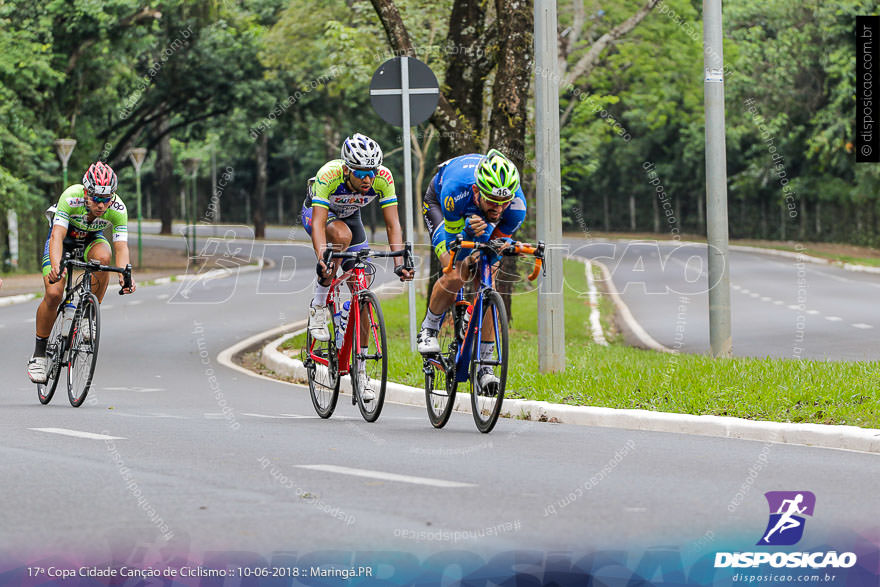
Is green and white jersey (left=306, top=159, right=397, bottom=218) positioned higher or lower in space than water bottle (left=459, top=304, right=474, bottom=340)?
higher

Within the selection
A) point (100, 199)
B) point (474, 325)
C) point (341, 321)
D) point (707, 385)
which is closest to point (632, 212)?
point (707, 385)

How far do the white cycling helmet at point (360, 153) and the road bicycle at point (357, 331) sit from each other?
63 cm

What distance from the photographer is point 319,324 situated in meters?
10.9

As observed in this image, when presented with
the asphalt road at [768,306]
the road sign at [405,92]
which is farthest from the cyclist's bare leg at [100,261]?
the asphalt road at [768,306]

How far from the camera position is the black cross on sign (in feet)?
50.8

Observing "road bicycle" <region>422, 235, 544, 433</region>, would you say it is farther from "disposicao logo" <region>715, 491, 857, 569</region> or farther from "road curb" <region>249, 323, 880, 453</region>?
"disposicao logo" <region>715, 491, 857, 569</region>

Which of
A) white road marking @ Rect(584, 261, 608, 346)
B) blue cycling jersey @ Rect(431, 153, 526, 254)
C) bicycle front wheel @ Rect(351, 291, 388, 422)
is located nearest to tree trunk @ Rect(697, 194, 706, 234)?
white road marking @ Rect(584, 261, 608, 346)

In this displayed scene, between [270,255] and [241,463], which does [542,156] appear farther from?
[270,255]

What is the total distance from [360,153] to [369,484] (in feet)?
11.1

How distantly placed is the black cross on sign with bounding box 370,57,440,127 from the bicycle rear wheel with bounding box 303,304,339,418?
16.0ft

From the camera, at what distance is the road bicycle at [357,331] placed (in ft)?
33.4

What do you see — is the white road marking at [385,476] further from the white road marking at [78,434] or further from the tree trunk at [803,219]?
the tree trunk at [803,219]

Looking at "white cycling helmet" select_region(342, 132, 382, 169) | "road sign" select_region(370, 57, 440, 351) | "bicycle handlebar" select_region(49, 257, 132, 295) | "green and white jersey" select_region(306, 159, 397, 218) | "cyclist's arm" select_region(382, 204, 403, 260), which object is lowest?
"bicycle handlebar" select_region(49, 257, 132, 295)

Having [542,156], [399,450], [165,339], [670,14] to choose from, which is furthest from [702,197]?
[399,450]
